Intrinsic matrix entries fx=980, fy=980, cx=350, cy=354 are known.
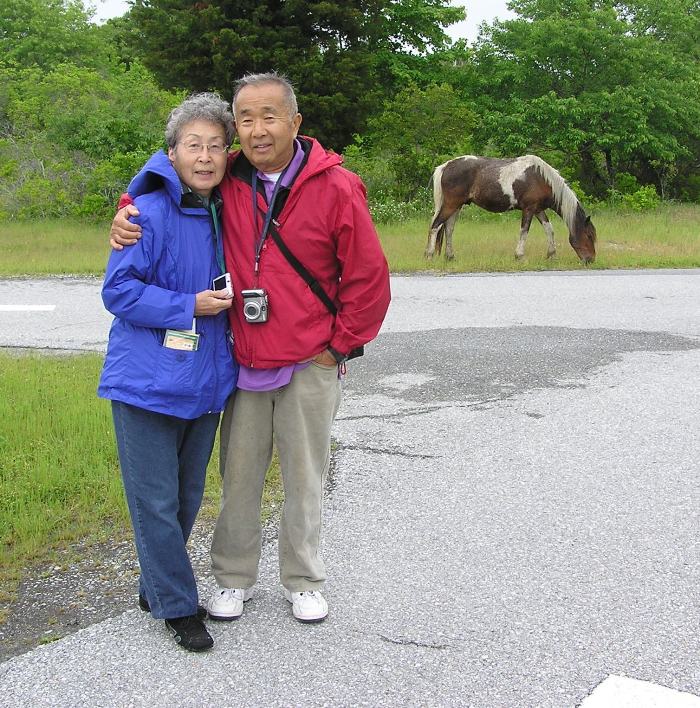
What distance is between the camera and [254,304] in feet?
11.6

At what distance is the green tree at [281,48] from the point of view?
26766 mm

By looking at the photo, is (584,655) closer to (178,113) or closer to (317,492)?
(317,492)

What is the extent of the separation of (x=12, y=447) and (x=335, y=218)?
10.1ft

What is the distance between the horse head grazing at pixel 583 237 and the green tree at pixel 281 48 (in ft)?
42.5

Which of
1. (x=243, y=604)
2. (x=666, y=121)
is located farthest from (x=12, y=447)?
(x=666, y=121)

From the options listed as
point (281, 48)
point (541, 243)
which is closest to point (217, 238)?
point (541, 243)

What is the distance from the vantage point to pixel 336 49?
1110 inches

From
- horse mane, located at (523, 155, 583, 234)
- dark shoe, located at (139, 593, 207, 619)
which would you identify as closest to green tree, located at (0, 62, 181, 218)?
horse mane, located at (523, 155, 583, 234)

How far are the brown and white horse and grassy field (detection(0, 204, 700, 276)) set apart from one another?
0.34 m

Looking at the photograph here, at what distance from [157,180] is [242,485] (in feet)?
3.91

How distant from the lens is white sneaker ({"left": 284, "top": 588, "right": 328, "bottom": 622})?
148 inches

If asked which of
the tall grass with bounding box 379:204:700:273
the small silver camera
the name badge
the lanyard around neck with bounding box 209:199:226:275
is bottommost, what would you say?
the tall grass with bounding box 379:204:700:273

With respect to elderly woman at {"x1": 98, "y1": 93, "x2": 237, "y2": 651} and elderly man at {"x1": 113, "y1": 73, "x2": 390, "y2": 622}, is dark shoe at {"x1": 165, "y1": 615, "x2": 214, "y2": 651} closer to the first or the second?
elderly woman at {"x1": 98, "y1": 93, "x2": 237, "y2": 651}

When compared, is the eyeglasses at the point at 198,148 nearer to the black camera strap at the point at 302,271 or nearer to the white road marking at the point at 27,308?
the black camera strap at the point at 302,271
